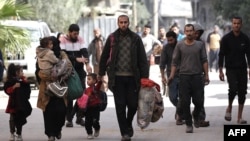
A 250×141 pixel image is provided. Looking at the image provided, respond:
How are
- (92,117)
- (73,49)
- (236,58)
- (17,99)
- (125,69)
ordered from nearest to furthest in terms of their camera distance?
1. (125,69)
2. (17,99)
3. (92,117)
4. (236,58)
5. (73,49)

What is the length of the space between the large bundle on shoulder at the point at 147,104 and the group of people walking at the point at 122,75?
0.12m

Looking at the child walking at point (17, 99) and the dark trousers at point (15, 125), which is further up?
the child walking at point (17, 99)

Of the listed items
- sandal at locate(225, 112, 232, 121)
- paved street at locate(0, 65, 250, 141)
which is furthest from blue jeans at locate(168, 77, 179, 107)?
sandal at locate(225, 112, 232, 121)

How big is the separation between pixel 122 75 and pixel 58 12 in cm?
2797

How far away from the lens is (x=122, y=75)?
1443 cm

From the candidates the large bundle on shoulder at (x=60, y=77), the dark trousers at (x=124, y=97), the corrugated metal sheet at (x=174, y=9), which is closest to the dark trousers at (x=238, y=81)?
the dark trousers at (x=124, y=97)

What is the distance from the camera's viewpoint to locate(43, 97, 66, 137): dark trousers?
1420cm

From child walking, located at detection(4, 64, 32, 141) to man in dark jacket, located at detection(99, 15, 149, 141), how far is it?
1.34 meters

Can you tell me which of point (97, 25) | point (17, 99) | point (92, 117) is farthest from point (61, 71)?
point (97, 25)

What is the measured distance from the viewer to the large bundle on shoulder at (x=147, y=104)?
14562mm

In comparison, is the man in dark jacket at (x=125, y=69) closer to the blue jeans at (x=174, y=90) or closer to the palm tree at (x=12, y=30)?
the blue jeans at (x=174, y=90)

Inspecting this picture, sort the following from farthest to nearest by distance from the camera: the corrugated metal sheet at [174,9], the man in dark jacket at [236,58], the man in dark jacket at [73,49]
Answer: the corrugated metal sheet at [174,9] → the man in dark jacket at [73,49] → the man in dark jacket at [236,58]

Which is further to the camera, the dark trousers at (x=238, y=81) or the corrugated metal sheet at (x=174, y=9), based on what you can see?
the corrugated metal sheet at (x=174, y=9)

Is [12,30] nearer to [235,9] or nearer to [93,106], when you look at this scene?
[93,106]
